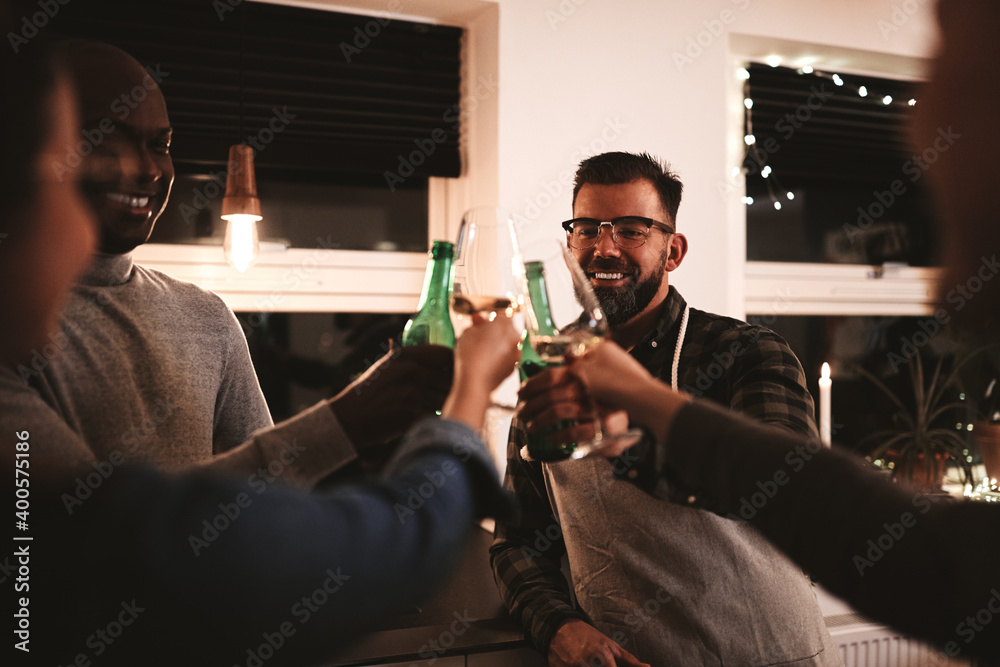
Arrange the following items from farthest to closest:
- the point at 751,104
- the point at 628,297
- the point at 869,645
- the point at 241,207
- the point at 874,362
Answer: the point at 874,362
the point at 751,104
the point at 869,645
the point at 241,207
the point at 628,297

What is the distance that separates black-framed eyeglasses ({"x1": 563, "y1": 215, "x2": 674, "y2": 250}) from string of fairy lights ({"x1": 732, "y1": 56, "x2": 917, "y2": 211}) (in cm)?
109

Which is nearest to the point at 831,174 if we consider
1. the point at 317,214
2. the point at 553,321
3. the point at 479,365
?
the point at 317,214

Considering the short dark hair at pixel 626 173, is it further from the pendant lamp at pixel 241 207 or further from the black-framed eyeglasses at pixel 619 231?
the pendant lamp at pixel 241 207

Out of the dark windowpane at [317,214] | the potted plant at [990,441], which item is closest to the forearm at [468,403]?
the dark windowpane at [317,214]

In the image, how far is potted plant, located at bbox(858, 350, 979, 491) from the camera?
2414mm

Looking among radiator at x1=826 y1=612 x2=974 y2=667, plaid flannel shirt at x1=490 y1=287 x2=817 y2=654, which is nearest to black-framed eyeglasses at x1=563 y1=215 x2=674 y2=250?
plaid flannel shirt at x1=490 y1=287 x2=817 y2=654

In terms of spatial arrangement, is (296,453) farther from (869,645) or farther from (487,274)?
(869,645)

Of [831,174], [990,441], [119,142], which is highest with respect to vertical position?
[831,174]

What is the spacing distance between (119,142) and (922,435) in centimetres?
249

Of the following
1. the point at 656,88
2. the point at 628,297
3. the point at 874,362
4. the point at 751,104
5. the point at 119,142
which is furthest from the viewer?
the point at 874,362

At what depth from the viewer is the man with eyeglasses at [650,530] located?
1284mm

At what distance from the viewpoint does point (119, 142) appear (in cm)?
78

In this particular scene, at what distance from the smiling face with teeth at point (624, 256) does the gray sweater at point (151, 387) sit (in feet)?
2.25

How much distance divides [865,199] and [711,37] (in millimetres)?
1001
